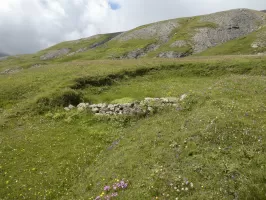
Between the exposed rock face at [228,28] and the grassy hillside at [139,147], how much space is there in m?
77.8

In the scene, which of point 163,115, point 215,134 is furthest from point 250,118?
point 163,115

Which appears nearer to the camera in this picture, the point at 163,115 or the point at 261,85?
the point at 163,115

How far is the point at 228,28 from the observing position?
106m

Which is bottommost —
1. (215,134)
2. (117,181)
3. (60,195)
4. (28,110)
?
(60,195)

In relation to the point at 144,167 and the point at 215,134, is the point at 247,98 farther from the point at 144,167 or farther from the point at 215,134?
the point at 144,167

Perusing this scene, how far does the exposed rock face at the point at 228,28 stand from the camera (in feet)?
322

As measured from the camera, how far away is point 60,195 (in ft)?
46.4

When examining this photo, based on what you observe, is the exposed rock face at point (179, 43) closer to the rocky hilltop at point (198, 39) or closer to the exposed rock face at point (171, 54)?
the rocky hilltop at point (198, 39)

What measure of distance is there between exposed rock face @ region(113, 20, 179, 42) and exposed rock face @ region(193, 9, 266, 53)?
20108 millimetres

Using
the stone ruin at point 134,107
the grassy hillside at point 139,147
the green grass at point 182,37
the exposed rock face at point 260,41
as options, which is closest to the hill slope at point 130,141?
the grassy hillside at point 139,147

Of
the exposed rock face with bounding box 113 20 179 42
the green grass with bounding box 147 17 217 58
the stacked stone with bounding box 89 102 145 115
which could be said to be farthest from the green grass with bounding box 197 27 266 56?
the stacked stone with bounding box 89 102 145 115

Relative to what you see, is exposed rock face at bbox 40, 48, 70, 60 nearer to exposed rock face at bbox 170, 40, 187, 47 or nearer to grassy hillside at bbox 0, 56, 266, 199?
exposed rock face at bbox 170, 40, 187, 47

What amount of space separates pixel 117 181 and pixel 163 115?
1015 cm

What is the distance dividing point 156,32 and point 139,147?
119 m
